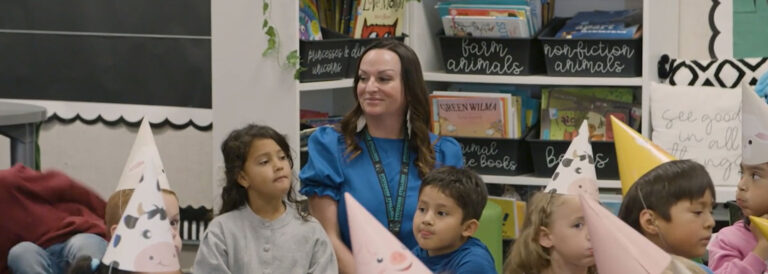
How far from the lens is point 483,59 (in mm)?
4246

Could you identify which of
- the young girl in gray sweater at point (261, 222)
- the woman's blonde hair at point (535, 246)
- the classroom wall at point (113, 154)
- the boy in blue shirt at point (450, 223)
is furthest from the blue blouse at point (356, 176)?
the classroom wall at point (113, 154)

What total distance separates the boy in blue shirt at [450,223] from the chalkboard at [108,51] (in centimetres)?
181

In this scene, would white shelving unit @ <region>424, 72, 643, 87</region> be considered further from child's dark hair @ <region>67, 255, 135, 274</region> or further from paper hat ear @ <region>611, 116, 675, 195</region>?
child's dark hair @ <region>67, 255, 135, 274</region>

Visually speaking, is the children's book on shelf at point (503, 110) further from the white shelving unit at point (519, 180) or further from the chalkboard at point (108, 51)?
the chalkboard at point (108, 51)

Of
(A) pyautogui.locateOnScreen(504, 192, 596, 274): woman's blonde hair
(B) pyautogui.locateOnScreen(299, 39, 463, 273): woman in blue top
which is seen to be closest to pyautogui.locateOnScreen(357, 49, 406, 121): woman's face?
(B) pyautogui.locateOnScreen(299, 39, 463, 273): woman in blue top

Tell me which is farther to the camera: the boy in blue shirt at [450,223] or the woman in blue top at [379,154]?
the woman in blue top at [379,154]

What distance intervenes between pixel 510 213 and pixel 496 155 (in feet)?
0.68

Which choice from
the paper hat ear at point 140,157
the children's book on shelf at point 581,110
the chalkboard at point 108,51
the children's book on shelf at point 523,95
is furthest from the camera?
the chalkboard at point 108,51

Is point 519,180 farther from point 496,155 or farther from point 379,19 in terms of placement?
point 379,19

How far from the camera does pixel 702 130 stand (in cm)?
401

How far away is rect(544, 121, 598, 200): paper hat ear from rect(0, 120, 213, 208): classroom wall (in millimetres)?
2056

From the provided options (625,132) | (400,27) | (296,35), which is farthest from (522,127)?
(625,132)

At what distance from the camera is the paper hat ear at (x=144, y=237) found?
2.19m

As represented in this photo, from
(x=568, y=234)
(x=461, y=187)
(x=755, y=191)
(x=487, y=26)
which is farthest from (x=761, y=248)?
(x=487, y=26)
